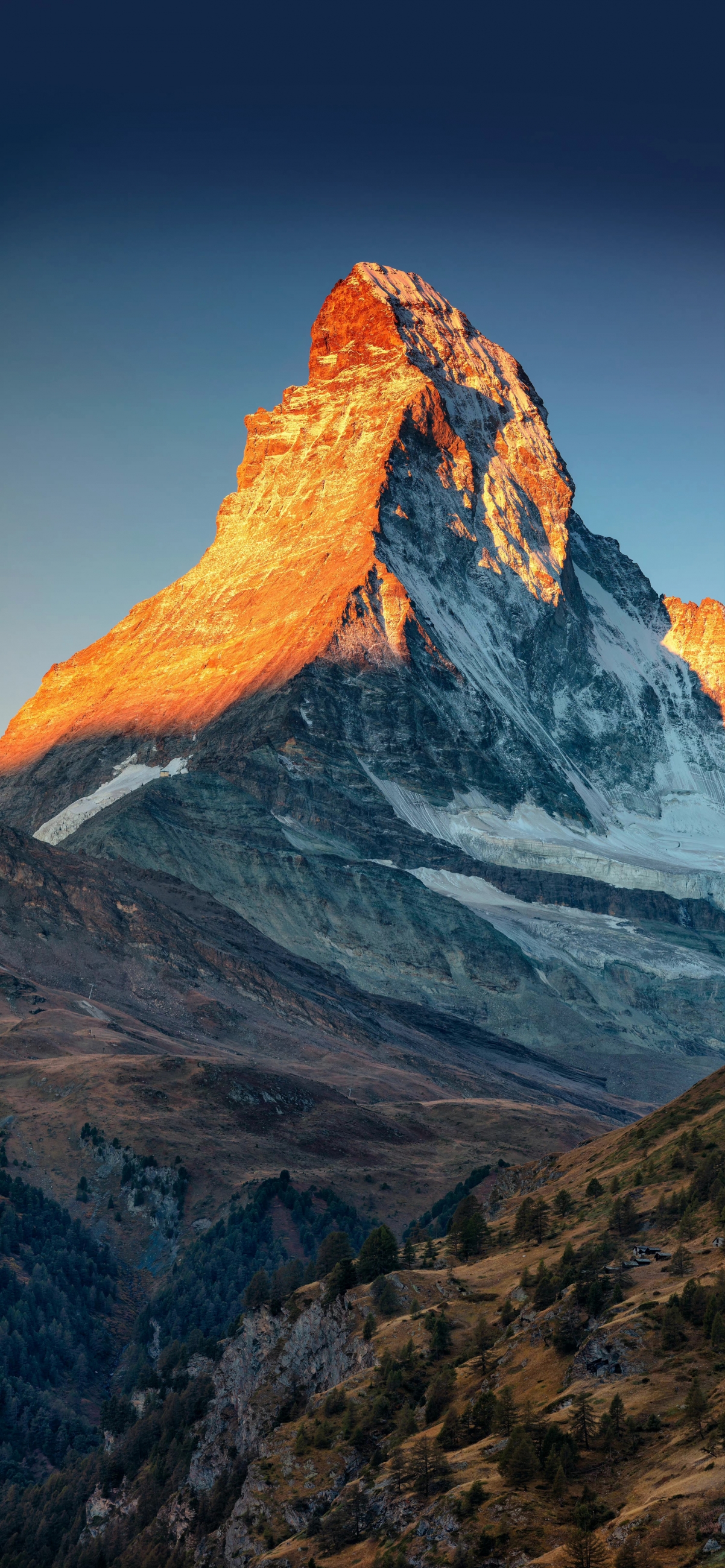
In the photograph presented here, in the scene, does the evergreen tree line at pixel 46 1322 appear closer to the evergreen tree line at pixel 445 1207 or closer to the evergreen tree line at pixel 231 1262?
the evergreen tree line at pixel 231 1262

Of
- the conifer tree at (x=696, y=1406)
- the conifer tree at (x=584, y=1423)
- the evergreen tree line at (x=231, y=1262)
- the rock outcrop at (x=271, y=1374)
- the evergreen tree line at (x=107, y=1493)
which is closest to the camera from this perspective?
the conifer tree at (x=696, y=1406)

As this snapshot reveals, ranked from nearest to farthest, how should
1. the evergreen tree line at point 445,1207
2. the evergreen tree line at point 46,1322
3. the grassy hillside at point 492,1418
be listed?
the grassy hillside at point 492,1418
the evergreen tree line at point 46,1322
the evergreen tree line at point 445,1207

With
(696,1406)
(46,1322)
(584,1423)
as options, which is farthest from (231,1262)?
(696,1406)

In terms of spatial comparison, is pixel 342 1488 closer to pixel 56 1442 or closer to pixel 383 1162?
pixel 56 1442

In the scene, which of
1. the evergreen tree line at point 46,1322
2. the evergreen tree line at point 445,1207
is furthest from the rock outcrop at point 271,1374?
the evergreen tree line at point 445,1207

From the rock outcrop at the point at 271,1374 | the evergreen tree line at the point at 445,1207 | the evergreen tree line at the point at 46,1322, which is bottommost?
the evergreen tree line at the point at 46,1322

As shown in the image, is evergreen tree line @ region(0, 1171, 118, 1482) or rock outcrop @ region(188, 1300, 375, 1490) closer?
rock outcrop @ region(188, 1300, 375, 1490)

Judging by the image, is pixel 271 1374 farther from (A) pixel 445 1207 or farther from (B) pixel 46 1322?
(A) pixel 445 1207

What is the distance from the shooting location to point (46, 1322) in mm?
118250

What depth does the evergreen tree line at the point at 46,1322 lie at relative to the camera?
105062 mm

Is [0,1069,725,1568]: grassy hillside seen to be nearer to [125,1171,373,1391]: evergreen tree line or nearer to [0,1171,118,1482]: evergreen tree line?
[0,1171,118,1482]: evergreen tree line

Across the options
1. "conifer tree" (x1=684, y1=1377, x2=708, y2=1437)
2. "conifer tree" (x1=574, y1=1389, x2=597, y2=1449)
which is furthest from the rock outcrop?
"conifer tree" (x1=684, y1=1377, x2=708, y2=1437)

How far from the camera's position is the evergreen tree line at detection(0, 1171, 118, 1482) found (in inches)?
4136

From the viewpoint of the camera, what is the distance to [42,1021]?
17550 centimetres
